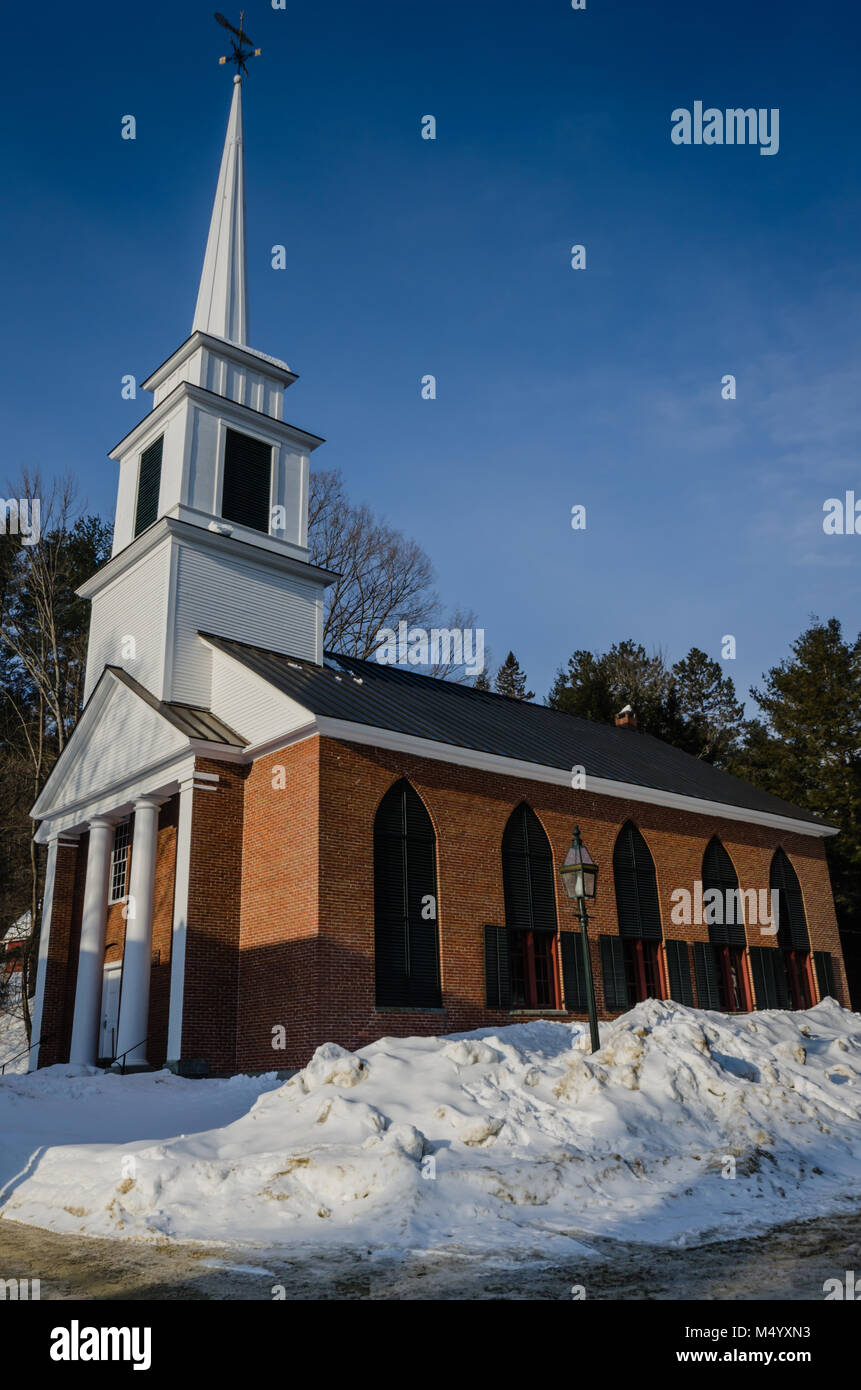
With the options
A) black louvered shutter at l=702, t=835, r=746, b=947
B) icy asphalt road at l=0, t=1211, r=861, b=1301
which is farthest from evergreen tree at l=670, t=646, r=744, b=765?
icy asphalt road at l=0, t=1211, r=861, b=1301

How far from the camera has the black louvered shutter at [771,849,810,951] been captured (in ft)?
95.0

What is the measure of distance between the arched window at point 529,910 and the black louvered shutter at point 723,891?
6047mm

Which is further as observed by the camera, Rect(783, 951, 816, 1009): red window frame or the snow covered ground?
Rect(783, 951, 816, 1009): red window frame

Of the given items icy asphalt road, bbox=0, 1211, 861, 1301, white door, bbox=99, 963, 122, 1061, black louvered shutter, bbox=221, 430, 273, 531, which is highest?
black louvered shutter, bbox=221, 430, 273, 531

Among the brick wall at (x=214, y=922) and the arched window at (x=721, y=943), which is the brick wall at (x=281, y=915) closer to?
the brick wall at (x=214, y=922)

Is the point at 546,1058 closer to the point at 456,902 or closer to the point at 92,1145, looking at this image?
the point at 92,1145

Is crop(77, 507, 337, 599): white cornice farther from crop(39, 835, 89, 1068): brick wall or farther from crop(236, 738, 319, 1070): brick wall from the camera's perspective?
crop(39, 835, 89, 1068): brick wall

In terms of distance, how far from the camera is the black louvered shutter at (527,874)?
22.1 metres

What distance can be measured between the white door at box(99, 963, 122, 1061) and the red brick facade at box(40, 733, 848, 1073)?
44cm

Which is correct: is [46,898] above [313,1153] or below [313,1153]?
above

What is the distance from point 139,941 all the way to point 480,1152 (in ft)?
36.4
